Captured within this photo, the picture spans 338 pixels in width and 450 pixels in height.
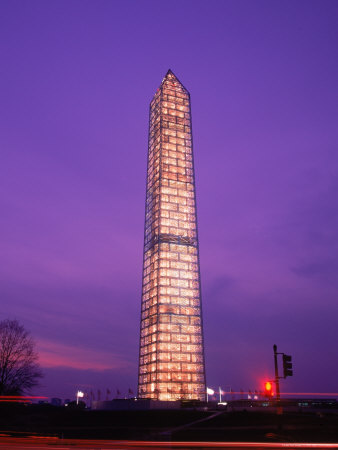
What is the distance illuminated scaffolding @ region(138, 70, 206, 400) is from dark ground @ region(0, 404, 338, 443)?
39178 mm

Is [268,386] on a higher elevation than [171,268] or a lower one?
lower

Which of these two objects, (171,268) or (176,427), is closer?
(176,427)

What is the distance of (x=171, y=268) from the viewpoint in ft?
327

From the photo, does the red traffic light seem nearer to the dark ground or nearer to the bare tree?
the dark ground

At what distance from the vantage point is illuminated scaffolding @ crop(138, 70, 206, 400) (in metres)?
92.4

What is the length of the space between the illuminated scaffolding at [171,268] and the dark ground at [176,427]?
3918 centimetres

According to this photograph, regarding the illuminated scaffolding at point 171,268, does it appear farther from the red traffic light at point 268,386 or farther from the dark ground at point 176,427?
the red traffic light at point 268,386

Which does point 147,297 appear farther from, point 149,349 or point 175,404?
point 175,404

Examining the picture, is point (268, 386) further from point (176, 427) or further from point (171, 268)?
point (171, 268)

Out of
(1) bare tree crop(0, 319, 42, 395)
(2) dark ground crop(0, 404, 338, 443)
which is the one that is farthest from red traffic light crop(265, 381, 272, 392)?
(1) bare tree crop(0, 319, 42, 395)

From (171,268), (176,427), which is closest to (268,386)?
(176,427)

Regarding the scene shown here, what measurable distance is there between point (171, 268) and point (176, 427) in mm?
61420

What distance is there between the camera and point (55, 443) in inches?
883

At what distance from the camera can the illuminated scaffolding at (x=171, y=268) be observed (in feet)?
303
